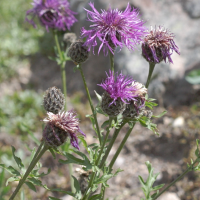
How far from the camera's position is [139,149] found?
17.6ft

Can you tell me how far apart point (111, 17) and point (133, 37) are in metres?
0.27

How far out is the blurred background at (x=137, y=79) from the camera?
4.89 metres

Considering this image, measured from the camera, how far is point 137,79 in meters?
5.89

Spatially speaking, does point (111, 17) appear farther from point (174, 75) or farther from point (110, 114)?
point (174, 75)

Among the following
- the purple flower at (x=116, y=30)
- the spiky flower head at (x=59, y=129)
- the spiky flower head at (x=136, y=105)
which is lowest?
the spiky flower head at (x=59, y=129)

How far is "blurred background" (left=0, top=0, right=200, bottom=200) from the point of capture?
16.0 ft

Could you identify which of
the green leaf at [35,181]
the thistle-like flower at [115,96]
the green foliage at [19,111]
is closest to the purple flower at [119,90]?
the thistle-like flower at [115,96]

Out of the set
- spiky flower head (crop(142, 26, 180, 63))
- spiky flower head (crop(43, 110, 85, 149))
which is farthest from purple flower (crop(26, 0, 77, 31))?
spiky flower head (crop(43, 110, 85, 149))

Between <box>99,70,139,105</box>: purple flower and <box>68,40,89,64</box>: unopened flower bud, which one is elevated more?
<box>68,40,89,64</box>: unopened flower bud

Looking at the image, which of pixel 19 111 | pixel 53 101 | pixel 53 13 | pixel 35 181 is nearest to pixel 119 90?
pixel 53 101

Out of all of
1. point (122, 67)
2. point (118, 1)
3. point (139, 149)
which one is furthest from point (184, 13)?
point (139, 149)

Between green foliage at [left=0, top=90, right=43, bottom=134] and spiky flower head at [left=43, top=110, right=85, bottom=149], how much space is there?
3633 millimetres

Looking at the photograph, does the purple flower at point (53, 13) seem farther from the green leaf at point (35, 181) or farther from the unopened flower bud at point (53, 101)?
the green leaf at point (35, 181)

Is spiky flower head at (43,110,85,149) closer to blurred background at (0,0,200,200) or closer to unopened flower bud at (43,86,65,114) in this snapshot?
unopened flower bud at (43,86,65,114)
